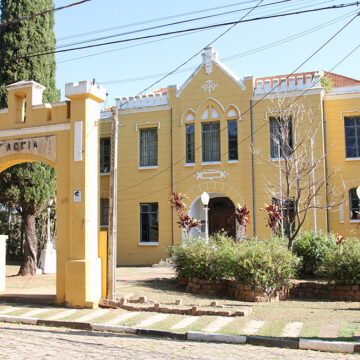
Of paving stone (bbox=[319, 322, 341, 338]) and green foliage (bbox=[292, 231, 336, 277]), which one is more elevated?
green foliage (bbox=[292, 231, 336, 277])

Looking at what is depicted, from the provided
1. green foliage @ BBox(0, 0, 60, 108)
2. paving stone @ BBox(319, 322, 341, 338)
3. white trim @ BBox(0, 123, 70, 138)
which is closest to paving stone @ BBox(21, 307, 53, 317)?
white trim @ BBox(0, 123, 70, 138)

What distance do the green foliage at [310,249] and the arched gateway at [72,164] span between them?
668 cm

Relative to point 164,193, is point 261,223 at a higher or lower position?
lower

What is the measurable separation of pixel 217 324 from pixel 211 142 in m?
14.8

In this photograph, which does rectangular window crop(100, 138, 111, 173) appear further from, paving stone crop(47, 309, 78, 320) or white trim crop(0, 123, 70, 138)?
paving stone crop(47, 309, 78, 320)

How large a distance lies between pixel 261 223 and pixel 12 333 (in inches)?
573

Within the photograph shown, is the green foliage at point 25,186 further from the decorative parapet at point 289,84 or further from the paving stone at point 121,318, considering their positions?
the decorative parapet at point 289,84

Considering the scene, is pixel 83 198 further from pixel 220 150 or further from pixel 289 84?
pixel 289 84

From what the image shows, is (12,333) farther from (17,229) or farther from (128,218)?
(17,229)

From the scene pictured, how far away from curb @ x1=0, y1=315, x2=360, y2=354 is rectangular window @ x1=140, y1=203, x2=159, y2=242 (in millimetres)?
14163

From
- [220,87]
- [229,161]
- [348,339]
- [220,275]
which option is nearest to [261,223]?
[229,161]

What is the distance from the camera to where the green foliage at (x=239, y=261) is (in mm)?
11781

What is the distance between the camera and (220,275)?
12.8 metres

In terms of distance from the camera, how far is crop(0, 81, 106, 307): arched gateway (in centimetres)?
1098
